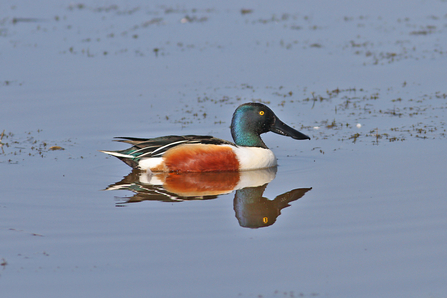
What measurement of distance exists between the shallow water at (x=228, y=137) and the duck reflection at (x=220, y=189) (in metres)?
0.05

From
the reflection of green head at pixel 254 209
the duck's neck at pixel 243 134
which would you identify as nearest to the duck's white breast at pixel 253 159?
the duck's neck at pixel 243 134

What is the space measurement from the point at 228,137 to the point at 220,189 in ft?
7.52

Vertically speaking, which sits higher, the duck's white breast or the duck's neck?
the duck's neck

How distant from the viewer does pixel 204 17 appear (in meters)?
Result: 18.5

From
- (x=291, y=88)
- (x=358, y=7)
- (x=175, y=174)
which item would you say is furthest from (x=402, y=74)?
(x=358, y=7)

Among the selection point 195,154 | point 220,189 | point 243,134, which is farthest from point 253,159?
point 220,189

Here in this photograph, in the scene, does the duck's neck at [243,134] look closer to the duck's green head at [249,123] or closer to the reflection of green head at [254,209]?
the duck's green head at [249,123]

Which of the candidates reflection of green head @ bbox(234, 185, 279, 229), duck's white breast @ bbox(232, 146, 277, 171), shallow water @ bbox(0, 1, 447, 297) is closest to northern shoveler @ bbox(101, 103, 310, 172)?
duck's white breast @ bbox(232, 146, 277, 171)

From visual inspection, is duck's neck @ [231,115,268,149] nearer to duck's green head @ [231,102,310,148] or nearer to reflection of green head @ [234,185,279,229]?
duck's green head @ [231,102,310,148]

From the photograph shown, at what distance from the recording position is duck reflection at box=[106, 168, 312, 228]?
6693 mm

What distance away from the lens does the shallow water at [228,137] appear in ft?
16.7

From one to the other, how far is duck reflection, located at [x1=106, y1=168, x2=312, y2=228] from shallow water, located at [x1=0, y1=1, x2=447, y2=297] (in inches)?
1.8

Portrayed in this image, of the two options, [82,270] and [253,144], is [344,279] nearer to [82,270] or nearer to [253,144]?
[82,270]

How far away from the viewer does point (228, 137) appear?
9.77m
